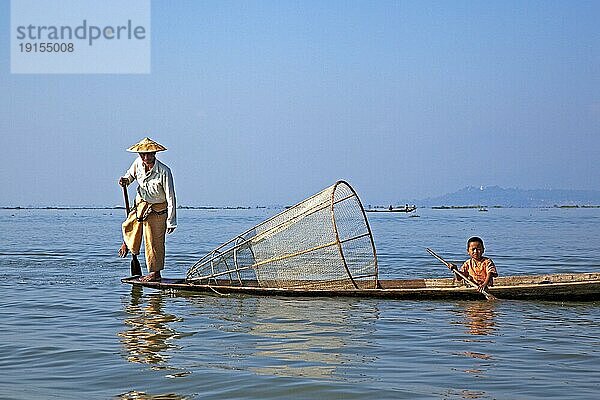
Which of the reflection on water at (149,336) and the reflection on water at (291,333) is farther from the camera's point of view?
the reflection on water at (291,333)

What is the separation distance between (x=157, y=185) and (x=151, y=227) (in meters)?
0.59

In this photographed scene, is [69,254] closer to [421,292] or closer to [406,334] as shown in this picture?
[421,292]

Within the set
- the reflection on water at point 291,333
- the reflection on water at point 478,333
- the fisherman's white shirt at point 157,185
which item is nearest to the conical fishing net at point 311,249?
the reflection on water at point 291,333

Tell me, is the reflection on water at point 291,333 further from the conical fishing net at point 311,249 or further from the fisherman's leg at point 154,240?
the fisherman's leg at point 154,240

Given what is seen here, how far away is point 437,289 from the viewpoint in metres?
9.93

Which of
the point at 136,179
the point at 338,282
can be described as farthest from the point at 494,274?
the point at 136,179

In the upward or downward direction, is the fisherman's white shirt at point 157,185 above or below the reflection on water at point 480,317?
above

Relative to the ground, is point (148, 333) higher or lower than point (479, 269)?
lower

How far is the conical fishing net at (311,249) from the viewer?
10344 mm

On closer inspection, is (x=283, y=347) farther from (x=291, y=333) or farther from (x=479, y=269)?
(x=479, y=269)

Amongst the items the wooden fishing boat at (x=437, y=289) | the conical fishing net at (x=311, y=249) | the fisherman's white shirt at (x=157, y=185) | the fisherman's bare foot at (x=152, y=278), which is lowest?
the wooden fishing boat at (x=437, y=289)

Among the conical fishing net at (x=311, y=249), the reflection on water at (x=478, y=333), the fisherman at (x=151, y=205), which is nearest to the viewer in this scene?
the reflection on water at (x=478, y=333)

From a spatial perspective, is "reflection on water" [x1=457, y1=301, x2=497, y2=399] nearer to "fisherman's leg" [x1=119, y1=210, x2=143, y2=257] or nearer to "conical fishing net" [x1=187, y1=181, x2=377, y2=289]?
"conical fishing net" [x1=187, y1=181, x2=377, y2=289]

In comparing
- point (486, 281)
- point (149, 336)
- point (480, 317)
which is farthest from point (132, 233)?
point (480, 317)
